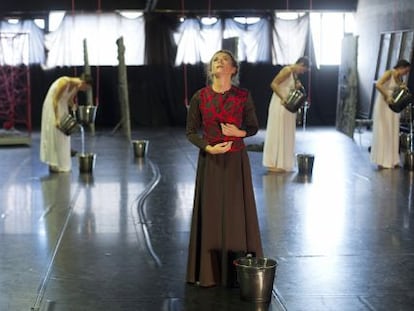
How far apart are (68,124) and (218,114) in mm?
5051

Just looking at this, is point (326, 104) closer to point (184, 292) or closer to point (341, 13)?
point (341, 13)

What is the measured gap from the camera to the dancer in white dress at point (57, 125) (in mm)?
9258

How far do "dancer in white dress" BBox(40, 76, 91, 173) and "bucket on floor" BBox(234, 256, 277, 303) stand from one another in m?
5.34

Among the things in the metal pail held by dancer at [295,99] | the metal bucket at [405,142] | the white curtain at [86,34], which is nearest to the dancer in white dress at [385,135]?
the metal bucket at [405,142]

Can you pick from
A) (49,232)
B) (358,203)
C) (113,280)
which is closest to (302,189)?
(358,203)

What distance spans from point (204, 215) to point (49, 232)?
2056mm

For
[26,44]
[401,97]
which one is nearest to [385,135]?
[401,97]

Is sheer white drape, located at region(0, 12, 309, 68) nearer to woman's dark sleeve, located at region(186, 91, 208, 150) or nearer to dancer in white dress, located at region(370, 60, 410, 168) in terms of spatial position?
dancer in white dress, located at region(370, 60, 410, 168)

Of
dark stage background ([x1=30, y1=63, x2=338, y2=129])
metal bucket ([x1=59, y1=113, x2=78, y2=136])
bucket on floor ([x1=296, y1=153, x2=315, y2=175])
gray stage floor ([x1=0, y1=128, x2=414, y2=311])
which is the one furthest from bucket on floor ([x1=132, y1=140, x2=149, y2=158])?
dark stage background ([x1=30, y1=63, x2=338, y2=129])

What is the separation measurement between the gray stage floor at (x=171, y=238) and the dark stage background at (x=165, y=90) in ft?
22.8

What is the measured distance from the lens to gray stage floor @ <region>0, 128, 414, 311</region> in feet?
14.5

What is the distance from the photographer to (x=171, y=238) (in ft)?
19.5

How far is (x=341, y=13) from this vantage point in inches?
684

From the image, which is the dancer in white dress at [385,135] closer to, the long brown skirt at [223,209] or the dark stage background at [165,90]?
the long brown skirt at [223,209]
